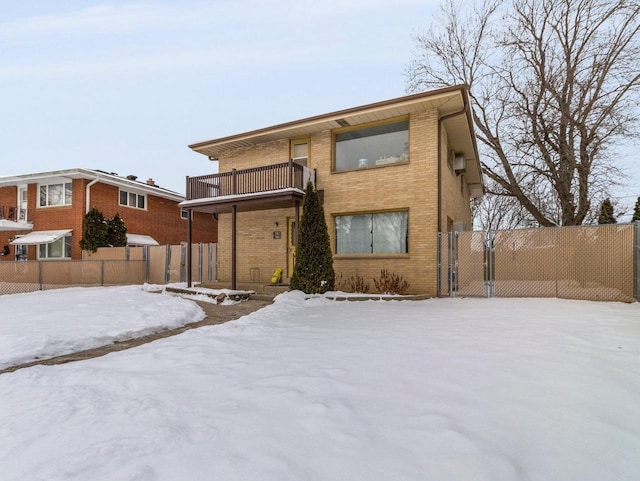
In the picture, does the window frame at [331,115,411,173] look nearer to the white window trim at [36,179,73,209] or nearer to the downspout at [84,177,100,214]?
the downspout at [84,177,100,214]

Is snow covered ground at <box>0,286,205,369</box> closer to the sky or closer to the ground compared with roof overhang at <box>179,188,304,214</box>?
closer to the ground

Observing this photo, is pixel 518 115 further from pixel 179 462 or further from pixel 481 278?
pixel 179 462

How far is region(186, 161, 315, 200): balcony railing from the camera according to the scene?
37.7ft

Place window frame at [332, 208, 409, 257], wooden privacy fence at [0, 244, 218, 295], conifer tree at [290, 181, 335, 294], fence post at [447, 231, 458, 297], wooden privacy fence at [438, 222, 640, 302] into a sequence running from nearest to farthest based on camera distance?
wooden privacy fence at [438, 222, 640, 302]
conifer tree at [290, 181, 335, 294]
fence post at [447, 231, 458, 297]
window frame at [332, 208, 409, 257]
wooden privacy fence at [0, 244, 218, 295]

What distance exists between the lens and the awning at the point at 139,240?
19.5 m

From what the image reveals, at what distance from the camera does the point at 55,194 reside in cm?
1869

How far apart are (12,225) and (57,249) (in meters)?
2.49

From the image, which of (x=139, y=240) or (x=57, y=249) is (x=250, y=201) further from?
(x=57, y=249)

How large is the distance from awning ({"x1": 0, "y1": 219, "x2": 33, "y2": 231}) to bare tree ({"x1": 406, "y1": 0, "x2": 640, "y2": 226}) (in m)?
23.1

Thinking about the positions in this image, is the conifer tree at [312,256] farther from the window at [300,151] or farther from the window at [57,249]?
the window at [57,249]

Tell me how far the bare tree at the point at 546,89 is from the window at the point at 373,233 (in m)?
9.62

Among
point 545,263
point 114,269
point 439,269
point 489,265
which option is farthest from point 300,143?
point 114,269

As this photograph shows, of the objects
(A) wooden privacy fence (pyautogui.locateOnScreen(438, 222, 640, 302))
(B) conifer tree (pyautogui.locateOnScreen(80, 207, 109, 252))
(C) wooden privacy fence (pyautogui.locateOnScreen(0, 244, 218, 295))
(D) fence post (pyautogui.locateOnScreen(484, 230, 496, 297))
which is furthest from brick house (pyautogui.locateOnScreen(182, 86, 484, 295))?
(B) conifer tree (pyautogui.locateOnScreen(80, 207, 109, 252))

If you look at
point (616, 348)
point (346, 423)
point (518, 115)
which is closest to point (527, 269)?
point (616, 348)
